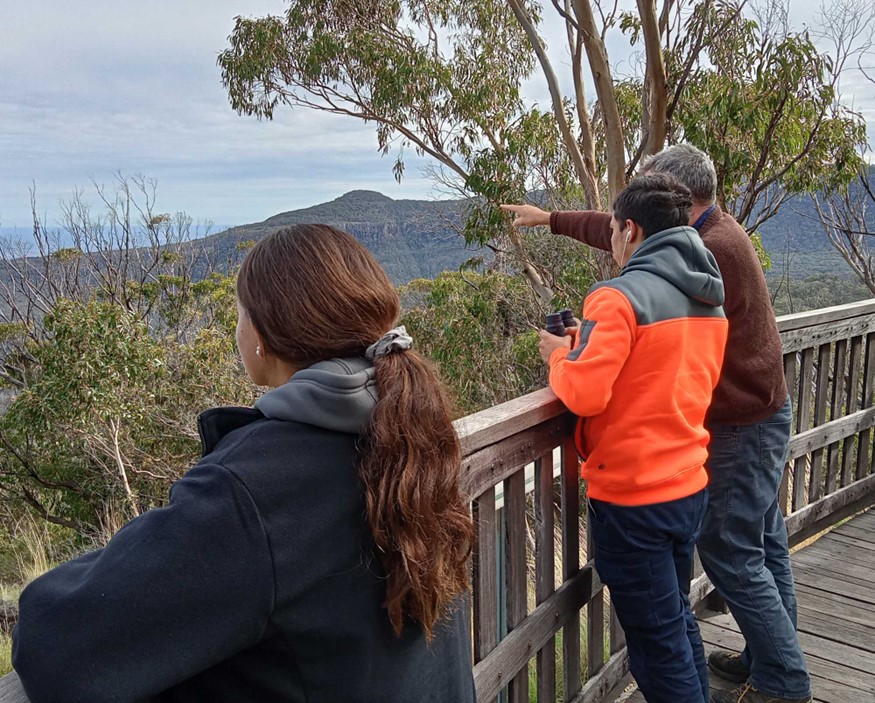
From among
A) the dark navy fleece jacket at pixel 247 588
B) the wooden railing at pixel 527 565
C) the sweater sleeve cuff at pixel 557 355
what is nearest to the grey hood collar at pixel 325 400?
the dark navy fleece jacket at pixel 247 588

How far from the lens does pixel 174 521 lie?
808 mm

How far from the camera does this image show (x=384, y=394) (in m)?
0.97

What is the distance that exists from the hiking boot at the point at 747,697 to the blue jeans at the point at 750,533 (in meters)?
0.02

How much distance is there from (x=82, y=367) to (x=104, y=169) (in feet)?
35.4

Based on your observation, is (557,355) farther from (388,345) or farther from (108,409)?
(108,409)

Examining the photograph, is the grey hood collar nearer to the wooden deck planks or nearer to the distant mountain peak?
the wooden deck planks

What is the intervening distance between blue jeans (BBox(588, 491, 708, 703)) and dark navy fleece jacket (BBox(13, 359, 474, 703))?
79cm

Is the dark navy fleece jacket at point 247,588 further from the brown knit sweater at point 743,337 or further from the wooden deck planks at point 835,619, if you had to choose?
the wooden deck planks at point 835,619

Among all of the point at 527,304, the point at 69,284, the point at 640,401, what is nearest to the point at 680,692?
the point at 640,401

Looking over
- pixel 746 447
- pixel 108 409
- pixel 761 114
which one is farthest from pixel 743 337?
pixel 108 409

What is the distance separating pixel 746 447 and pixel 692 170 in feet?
2.27

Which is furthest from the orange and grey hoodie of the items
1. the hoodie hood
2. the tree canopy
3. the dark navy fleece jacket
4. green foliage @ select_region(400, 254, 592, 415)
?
green foliage @ select_region(400, 254, 592, 415)

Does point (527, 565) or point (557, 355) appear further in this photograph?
point (527, 565)

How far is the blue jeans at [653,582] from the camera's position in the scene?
5.53 feet
